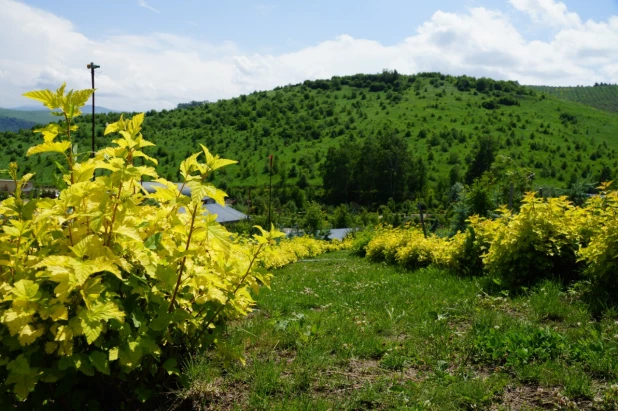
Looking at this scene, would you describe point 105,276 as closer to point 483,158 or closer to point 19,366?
point 19,366

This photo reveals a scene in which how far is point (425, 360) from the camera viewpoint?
3516mm

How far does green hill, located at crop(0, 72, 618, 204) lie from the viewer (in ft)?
291

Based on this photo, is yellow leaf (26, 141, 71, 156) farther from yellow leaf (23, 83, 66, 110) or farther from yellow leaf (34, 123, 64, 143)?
yellow leaf (23, 83, 66, 110)

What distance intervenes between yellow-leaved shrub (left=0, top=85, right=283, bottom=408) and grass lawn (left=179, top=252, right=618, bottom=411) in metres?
0.54

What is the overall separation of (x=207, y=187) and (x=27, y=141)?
124m

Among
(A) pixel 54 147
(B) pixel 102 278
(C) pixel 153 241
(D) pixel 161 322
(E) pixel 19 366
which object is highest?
(A) pixel 54 147

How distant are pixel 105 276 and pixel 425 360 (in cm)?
265

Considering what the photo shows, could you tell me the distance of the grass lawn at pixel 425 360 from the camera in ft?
9.28

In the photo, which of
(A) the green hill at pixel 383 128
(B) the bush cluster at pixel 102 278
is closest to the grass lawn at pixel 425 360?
(B) the bush cluster at pixel 102 278

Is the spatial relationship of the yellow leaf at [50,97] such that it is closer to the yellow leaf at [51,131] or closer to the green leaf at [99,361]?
the yellow leaf at [51,131]

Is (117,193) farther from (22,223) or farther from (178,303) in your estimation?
(178,303)

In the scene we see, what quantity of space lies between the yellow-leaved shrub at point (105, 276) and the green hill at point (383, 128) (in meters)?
79.3

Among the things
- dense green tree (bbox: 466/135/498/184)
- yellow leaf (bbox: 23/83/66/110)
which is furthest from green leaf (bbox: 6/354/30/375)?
dense green tree (bbox: 466/135/498/184)

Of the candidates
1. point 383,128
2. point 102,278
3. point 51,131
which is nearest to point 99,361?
point 102,278
